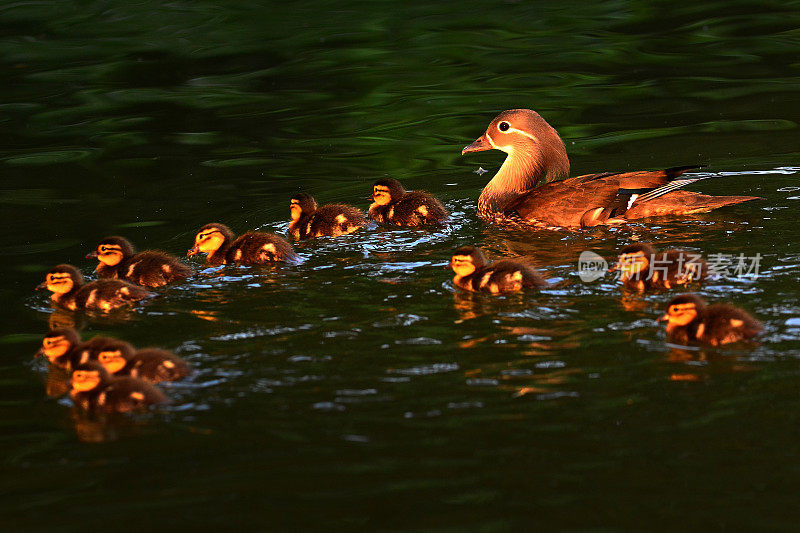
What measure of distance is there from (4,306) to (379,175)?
452 cm

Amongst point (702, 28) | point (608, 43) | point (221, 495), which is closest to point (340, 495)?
point (221, 495)

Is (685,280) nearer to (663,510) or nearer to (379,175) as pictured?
(663,510)

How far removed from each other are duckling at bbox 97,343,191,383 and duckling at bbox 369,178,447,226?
3.37 meters

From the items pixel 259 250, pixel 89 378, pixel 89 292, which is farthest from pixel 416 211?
pixel 89 378

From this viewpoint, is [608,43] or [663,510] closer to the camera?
[663,510]

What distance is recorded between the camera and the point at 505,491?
450cm

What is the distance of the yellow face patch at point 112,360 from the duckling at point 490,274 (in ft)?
7.13

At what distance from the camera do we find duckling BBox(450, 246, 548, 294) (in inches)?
272

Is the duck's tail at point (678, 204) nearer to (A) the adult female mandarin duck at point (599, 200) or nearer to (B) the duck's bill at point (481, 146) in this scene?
(A) the adult female mandarin duck at point (599, 200)

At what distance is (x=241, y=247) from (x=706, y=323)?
3.45 meters

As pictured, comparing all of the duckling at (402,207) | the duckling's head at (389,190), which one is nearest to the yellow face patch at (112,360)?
the duckling at (402,207)

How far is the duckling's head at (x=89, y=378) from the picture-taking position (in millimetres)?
5523

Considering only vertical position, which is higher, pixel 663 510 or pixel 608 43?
pixel 608 43

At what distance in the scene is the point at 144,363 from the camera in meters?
5.71
